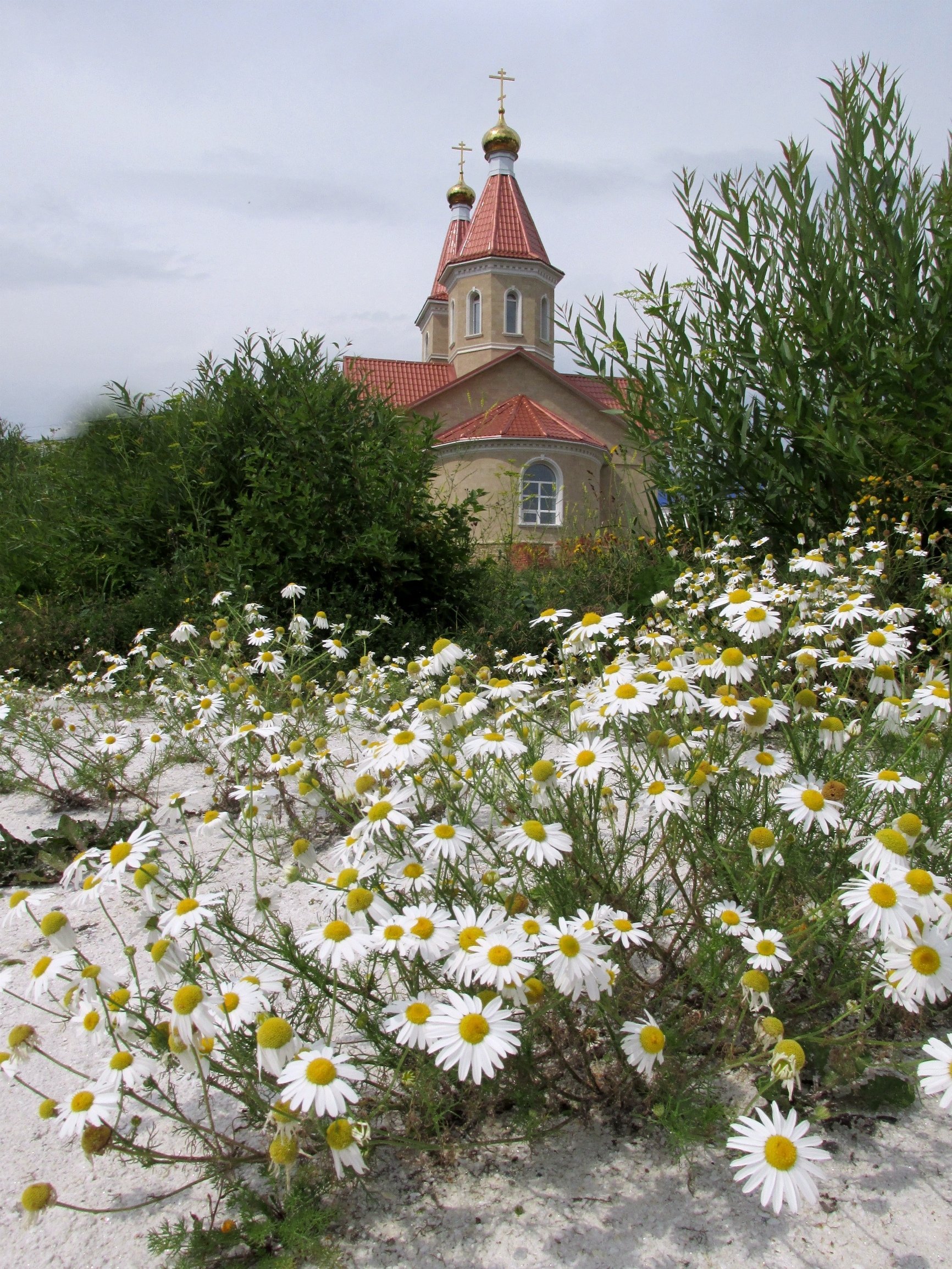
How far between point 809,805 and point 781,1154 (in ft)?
2.25

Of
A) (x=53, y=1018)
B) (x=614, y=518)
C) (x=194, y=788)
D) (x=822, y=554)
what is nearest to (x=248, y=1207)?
(x=53, y=1018)

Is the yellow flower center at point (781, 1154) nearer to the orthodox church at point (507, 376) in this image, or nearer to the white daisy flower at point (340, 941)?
the white daisy flower at point (340, 941)

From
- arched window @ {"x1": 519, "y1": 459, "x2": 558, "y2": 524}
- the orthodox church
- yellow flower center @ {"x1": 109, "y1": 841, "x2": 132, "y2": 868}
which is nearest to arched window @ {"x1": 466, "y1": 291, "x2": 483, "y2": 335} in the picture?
the orthodox church

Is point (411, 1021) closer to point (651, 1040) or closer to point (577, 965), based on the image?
point (577, 965)

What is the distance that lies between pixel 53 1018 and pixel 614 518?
791 centimetres

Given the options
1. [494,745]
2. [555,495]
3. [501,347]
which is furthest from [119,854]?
[501,347]

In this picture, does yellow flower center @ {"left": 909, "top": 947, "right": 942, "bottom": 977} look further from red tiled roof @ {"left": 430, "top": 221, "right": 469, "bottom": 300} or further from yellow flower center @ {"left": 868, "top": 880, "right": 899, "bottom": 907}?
red tiled roof @ {"left": 430, "top": 221, "right": 469, "bottom": 300}

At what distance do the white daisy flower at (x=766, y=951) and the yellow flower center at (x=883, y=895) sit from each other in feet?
0.74

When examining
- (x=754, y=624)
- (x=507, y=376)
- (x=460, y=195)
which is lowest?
(x=754, y=624)

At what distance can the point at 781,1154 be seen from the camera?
4.39 feet

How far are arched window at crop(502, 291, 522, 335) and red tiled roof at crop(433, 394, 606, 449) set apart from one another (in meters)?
3.39

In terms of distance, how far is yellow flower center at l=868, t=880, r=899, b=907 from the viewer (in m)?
1.53

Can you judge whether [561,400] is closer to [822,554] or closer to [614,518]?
[614,518]

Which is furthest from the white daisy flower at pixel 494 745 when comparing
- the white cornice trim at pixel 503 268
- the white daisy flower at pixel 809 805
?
the white cornice trim at pixel 503 268
